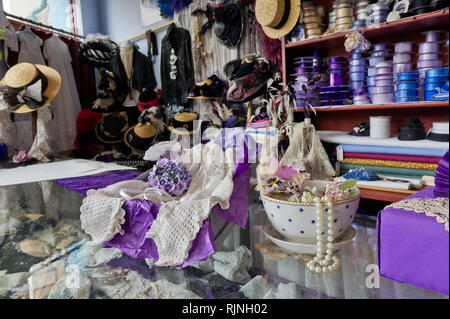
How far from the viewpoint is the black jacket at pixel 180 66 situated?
1982mm

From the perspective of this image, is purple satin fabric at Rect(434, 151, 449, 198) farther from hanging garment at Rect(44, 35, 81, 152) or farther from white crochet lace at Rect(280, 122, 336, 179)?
hanging garment at Rect(44, 35, 81, 152)

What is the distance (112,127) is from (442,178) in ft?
6.80

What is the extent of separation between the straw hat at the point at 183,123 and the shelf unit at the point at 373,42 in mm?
486

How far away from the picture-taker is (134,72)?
2.22 m

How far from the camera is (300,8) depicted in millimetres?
1408

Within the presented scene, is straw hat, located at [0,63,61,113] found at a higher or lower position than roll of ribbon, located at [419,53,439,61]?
higher

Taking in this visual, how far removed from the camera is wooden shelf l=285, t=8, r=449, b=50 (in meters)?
1.09

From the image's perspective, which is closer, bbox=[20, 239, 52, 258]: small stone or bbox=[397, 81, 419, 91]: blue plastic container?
bbox=[20, 239, 52, 258]: small stone

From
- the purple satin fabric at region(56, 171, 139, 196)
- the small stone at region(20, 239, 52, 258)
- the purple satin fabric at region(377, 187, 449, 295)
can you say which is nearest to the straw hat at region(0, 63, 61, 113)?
the purple satin fabric at region(56, 171, 139, 196)

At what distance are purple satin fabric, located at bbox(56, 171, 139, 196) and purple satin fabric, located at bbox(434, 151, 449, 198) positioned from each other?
3.64 ft

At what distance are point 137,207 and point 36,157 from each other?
1.68 metres

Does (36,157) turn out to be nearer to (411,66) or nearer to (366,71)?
(366,71)
